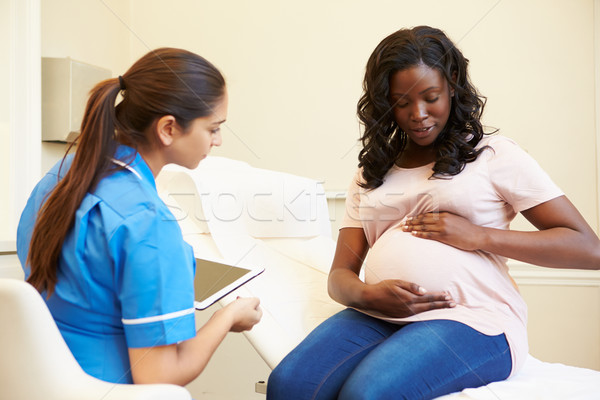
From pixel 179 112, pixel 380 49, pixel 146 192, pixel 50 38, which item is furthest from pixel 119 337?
pixel 50 38

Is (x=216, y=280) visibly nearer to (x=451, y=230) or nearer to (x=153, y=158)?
(x=153, y=158)

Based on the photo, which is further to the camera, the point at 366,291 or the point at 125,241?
the point at 366,291

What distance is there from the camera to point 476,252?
1.08m

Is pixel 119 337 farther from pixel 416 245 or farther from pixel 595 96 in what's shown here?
pixel 595 96

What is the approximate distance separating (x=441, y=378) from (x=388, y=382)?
0.32 ft

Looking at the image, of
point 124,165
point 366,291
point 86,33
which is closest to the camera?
point 124,165

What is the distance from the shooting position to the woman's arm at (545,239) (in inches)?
40.6

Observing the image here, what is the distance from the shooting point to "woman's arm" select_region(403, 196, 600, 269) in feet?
3.38

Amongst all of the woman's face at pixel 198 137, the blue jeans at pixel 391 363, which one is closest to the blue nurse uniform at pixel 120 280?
the woman's face at pixel 198 137

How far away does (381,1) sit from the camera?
235 centimetres

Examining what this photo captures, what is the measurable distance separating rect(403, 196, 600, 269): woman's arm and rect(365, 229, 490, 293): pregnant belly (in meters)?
0.03

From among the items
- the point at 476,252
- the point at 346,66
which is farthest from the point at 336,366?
the point at 346,66

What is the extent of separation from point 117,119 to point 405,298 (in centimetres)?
61

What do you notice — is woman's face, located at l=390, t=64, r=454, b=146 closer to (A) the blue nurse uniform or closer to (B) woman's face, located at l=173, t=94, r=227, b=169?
(B) woman's face, located at l=173, t=94, r=227, b=169
